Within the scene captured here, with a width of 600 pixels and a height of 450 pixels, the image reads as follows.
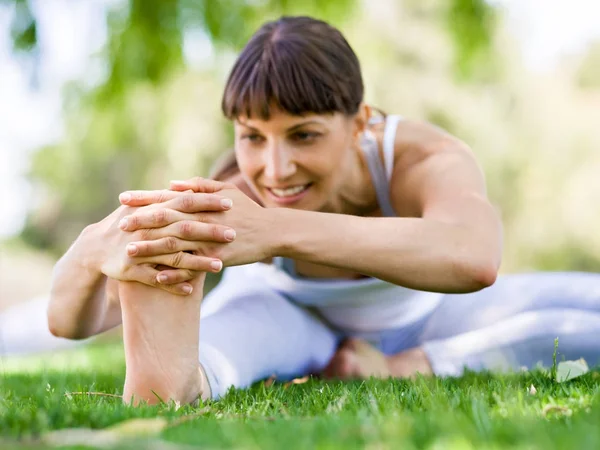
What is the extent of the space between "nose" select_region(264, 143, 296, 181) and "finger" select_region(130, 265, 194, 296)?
662mm

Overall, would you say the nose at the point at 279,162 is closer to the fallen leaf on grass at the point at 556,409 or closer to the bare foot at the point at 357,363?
the bare foot at the point at 357,363

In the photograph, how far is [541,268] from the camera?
1339cm

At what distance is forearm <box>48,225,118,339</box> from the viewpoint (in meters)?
2.02

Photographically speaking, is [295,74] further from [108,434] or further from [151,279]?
[108,434]

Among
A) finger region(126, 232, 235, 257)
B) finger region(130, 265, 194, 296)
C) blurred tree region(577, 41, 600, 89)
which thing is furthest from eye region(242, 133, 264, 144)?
blurred tree region(577, 41, 600, 89)

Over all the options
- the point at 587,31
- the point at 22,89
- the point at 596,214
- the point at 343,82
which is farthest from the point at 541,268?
the point at 343,82

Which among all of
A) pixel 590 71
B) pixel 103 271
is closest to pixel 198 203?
pixel 103 271

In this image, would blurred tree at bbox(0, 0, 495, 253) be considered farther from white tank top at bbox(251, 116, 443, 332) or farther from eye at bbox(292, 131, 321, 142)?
eye at bbox(292, 131, 321, 142)

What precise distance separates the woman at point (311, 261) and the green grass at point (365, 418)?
10.8 inches

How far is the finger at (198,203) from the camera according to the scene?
6.16 ft

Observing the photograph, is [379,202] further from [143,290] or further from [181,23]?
[181,23]

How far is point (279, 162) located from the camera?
2.38 m

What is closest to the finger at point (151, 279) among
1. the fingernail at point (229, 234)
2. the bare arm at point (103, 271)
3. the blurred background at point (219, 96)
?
the bare arm at point (103, 271)

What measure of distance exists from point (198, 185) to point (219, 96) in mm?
6739
